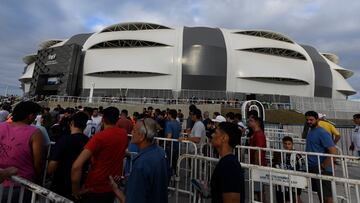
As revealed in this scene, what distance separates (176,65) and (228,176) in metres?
39.7

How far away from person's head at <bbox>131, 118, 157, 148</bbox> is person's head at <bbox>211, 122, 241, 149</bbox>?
579mm

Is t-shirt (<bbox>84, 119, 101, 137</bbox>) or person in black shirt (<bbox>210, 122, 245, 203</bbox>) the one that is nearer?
Answer: person in black shirt (<bbox>210, 122, 245, 203</bbox>)

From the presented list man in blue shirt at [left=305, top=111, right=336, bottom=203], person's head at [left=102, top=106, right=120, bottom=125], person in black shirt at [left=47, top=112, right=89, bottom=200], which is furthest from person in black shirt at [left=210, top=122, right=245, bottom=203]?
man in blue shirt at [left=305, top=111, right=336, bottom=203]

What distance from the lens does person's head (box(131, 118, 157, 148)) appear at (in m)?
2.23

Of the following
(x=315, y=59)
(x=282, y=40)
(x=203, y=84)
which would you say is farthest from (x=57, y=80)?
(x=315, y=59)

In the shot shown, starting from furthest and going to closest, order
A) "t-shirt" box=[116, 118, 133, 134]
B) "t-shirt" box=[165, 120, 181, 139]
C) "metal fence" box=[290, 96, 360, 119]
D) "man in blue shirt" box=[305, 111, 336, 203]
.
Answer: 1. "metal fence" box=[290, 96, 360, 119]
2. "t-shirt" box=[116, 118, 133, 134]
3. "t-shirt" box=[165, 120, 181, 139]
4. "man in blue shirt" box=[305, 111, 336, 203]

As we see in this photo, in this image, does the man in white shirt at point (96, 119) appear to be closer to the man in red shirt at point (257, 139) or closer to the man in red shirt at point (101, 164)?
the man in red shirt at point (257, 139)

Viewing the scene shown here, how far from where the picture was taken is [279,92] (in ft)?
146

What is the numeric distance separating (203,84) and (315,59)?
83.2 feet

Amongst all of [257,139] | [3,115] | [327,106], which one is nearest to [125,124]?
[257,139]

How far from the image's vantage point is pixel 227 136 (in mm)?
2365

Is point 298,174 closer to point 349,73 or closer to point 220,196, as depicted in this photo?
point 220,196

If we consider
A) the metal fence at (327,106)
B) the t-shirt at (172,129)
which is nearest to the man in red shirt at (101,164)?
the t-shirt at (172,129)

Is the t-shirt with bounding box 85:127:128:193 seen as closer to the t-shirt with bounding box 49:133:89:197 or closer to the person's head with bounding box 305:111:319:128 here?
the t-shirt with bounding box 49:133:89:197
